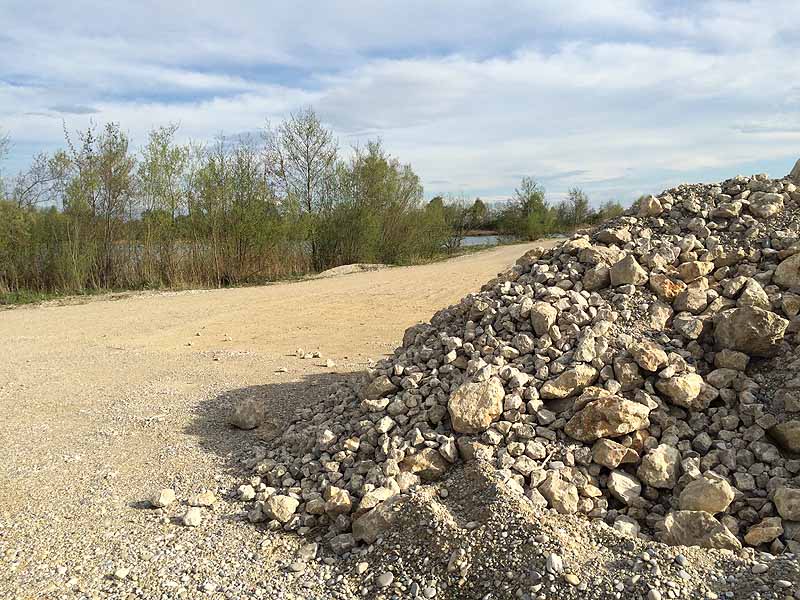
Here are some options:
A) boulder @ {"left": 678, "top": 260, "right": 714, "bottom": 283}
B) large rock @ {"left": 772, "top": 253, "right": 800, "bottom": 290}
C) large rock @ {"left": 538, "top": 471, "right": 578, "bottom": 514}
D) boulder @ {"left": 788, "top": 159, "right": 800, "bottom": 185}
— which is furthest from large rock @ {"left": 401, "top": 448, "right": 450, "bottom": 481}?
boulder @ {"left": 788, "top": 159, "right": 800, "bottom": 185}

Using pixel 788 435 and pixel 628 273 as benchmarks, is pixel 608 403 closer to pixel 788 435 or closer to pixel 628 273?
pixel 788 435

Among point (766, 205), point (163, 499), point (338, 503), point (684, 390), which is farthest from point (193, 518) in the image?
point (766, 205)

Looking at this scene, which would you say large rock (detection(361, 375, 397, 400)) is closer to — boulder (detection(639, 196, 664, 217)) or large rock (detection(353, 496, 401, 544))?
large rock (detection(353, 496, 401, 544))

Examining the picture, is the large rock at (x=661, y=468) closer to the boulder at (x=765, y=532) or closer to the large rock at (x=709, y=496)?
the large rock at (x=709, y=496)

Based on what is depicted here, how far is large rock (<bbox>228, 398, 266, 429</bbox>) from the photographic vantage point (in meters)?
4.81

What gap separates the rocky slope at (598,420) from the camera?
Result: 2.89 metres

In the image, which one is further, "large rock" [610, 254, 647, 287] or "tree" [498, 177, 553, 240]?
"tree" [498, 177, 553, 240]

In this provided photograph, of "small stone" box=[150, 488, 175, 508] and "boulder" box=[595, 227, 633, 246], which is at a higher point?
"boulder" box=[595, 227, 633, 246]

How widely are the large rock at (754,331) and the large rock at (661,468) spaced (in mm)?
926

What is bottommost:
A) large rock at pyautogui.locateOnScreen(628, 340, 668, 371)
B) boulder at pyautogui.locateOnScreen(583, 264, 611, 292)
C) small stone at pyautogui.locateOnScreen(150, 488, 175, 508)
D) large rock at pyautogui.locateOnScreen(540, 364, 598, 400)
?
small stone at pyautogui.locateOnScreen(150, 488, 175, 508)

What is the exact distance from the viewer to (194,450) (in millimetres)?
4477

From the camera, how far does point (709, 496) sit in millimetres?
2990

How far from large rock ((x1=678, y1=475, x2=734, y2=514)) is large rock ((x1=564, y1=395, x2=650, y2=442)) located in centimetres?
45

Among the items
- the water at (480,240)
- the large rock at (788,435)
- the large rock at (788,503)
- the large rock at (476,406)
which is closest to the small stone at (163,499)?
the large rock at (476,406)
